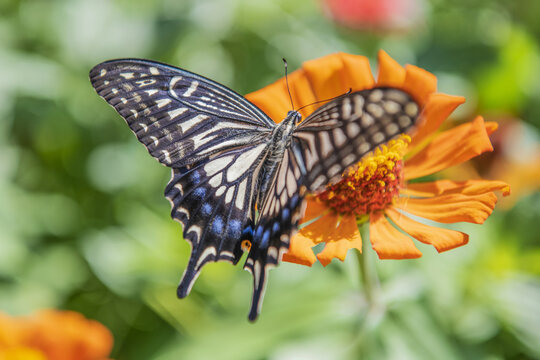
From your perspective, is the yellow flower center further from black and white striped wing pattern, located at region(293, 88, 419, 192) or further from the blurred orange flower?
the blurred orange flower

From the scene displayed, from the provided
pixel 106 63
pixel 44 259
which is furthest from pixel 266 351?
pixel 44 259

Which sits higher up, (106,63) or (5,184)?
(106,63)

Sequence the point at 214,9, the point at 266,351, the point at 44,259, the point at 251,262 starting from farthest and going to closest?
the point at 214,9, the point at 44,259, the point at 266,351, the point at 251,262

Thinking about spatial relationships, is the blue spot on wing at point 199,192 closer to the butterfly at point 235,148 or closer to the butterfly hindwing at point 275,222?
the butterfly at point 235,148

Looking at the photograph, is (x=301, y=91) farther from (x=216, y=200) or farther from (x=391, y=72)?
(x=216, y=200)

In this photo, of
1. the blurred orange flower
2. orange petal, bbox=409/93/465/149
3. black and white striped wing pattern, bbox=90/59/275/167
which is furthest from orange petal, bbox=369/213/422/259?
the blurred orange flower

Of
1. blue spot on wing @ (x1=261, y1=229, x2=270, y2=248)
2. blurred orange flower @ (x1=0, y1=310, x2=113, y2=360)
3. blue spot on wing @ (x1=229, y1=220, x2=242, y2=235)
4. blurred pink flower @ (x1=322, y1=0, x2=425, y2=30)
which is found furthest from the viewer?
blurred pink flower @ (x1=322, y1=0, x2=425, y2=30)

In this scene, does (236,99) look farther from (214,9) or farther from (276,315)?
(214,9)

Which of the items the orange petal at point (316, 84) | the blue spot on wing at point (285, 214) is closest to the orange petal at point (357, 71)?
the orange petal at point (316, 84)
